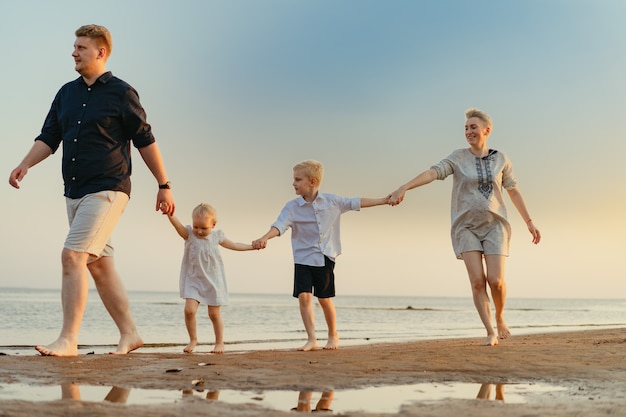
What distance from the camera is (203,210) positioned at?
8578mm

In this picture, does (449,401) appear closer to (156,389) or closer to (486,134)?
(156,389)

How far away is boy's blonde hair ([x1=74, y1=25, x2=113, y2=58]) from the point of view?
21.5 feet

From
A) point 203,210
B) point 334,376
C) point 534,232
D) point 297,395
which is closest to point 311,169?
point 203,210

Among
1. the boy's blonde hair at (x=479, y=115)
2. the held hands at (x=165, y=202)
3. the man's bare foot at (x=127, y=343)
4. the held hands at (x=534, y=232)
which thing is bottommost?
the man's bare foot at (x=127, y=343)

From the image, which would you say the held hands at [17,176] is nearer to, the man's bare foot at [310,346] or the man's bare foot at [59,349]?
the man's bare foot at [59,349]

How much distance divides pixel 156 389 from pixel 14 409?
41.3 inches

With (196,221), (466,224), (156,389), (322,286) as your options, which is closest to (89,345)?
(196,221)

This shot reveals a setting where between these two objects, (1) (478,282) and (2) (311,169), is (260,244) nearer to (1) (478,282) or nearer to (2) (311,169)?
(2) (311,169)

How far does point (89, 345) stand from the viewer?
1041cm

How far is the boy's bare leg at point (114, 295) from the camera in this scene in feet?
22.1

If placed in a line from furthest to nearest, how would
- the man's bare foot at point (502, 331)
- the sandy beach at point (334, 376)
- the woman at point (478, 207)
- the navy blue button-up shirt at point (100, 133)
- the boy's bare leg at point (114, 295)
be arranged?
the man's bare foot at point (502, 331) → the woman at point (478, 207) → the boy's bare leg at point (114, 295) → the navy blue button-up shirt at point (100, 133) → the sandy beach at point (334, 376)

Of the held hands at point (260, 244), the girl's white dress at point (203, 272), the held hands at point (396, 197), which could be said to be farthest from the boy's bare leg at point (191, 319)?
the held hands at point (396, 197)

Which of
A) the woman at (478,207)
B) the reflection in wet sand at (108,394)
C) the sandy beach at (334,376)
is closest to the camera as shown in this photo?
the sandy beach at (334,376)

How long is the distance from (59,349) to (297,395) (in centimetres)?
265
